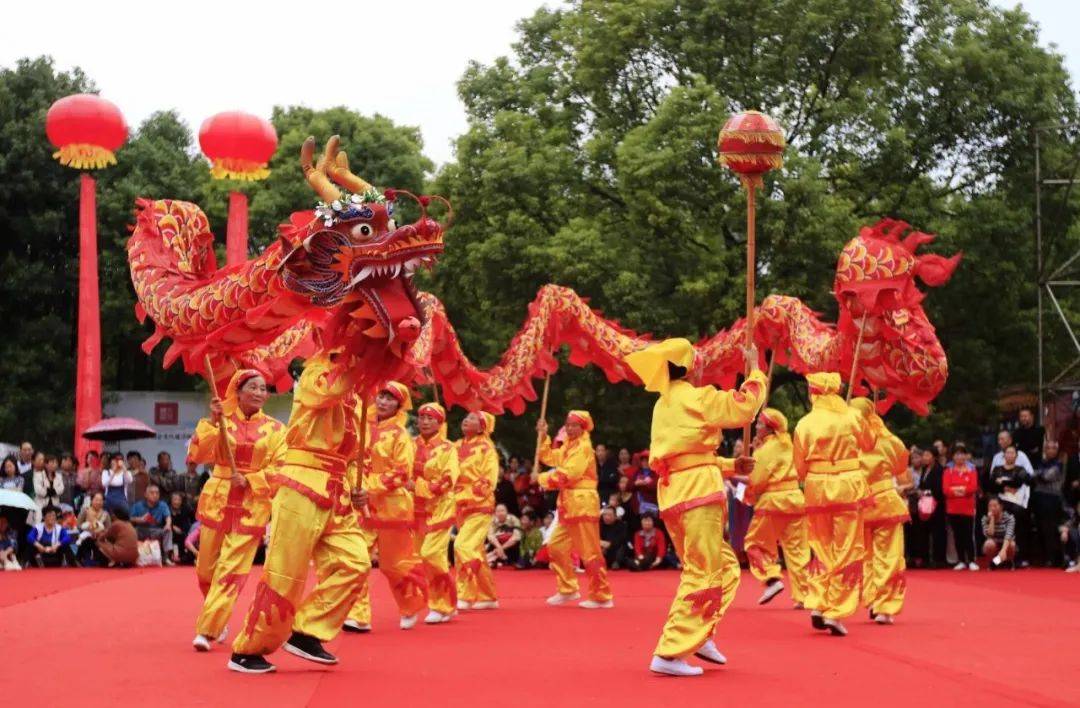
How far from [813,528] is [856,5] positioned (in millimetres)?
12519

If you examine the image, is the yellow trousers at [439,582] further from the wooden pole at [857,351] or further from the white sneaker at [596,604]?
the wooden pole at [857,351]

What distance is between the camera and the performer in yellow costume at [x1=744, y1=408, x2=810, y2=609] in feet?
43.3

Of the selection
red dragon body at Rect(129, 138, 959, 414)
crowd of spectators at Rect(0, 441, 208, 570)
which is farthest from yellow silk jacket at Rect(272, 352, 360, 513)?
crowd of spectators at Rect(0, 441, 208, 570)

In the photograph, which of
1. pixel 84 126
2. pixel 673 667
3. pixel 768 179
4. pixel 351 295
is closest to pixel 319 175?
pixel 351 295

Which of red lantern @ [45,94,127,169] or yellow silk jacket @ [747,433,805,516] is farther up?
red lantern @ [45,94,127,169]

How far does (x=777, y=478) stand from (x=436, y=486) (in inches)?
122

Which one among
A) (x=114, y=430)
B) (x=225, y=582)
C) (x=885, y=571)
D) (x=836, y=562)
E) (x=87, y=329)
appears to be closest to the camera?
(x=225, y=582)

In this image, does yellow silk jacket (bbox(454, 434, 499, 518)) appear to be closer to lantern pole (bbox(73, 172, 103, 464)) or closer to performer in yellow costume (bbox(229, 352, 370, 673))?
performer in yellow costume (bbox(229, 352, 370, 673))

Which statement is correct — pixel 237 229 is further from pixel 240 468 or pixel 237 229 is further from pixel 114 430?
pixel 240 468

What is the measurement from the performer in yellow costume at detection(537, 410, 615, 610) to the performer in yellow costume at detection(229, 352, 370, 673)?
17.9ft

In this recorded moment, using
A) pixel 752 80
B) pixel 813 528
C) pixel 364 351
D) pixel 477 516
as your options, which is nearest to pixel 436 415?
pixel 477 516

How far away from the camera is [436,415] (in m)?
12.5

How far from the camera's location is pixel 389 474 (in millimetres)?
10852

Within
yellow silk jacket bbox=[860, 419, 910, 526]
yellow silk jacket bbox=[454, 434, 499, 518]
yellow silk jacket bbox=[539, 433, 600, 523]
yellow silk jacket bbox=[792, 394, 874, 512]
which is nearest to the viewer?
yellow silk jacket bbox=[792, 394, 874, 512]
